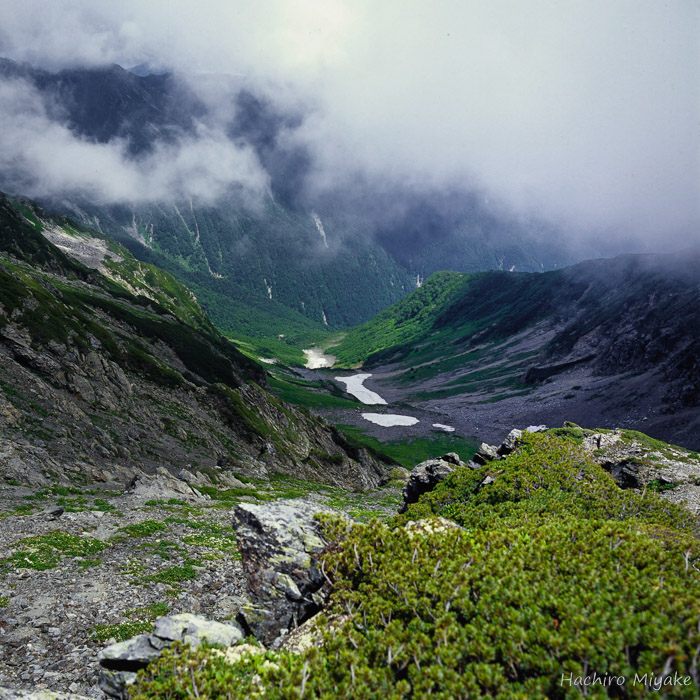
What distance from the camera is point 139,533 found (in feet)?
83.8

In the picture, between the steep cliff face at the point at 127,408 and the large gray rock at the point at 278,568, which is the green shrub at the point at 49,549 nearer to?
the steep cliff face at the point at 127,408

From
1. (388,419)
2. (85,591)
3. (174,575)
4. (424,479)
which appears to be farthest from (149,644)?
(388,419)

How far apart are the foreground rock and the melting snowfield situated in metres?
158

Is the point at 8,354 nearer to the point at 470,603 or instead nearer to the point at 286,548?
the point at 286,548

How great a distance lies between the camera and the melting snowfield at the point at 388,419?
562 feet

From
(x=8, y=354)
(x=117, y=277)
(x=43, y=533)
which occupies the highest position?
(x=117, y=277)

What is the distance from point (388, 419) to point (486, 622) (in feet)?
559

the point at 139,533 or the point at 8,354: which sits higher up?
the point at 8,354

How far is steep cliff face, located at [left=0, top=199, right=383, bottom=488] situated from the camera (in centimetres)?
3728

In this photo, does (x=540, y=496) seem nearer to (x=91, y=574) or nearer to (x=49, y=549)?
(x=91, y=574)

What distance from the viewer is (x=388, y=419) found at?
176875mm

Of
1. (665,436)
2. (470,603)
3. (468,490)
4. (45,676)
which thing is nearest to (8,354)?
(45,676)

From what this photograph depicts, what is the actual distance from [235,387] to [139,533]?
54.3m

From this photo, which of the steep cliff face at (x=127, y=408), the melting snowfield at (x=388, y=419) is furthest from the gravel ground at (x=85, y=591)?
the melting snowfield at (x=388, y=419)
